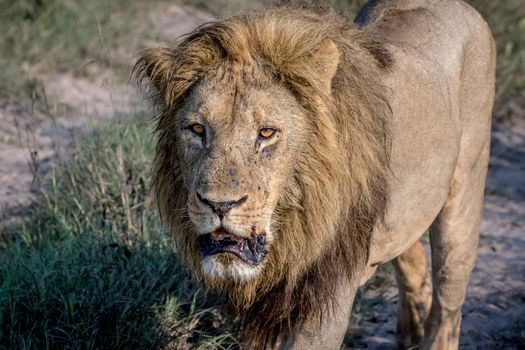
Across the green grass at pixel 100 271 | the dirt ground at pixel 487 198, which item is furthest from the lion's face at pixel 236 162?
the dirt ground at pixel 487 198

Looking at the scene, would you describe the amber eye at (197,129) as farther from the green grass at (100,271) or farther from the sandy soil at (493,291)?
the sandy soil at (493,291)

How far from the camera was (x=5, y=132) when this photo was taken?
669cm

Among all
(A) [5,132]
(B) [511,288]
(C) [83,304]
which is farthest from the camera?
(A) [5,132]

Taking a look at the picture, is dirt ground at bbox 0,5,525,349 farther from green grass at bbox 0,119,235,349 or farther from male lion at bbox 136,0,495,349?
male lion at bbox 136,0,495,349

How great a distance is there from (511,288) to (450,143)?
1677 millimetres

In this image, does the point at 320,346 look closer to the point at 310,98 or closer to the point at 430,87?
the point at 310,98

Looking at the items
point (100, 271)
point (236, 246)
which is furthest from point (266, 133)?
point (100, 271)

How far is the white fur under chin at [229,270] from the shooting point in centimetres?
302

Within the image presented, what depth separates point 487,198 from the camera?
6715 millimetres

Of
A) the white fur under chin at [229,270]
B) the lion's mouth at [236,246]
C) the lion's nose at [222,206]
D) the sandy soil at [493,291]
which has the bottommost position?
the sandy soil at [493,291]

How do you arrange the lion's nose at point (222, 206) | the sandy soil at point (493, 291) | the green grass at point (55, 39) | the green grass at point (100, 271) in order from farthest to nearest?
the green grass at point (55, 39), the sandy soil at point (493, 291), the green grass at point (100, 271), the lion's nose at point (222, 206)

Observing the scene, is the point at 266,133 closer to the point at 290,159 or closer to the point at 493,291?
the point at 290,159

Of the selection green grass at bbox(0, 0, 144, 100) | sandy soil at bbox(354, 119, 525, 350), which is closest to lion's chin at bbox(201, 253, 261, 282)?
sandy soil at bbox(354, 119, 525, 350)

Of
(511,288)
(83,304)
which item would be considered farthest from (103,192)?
(511,288)
